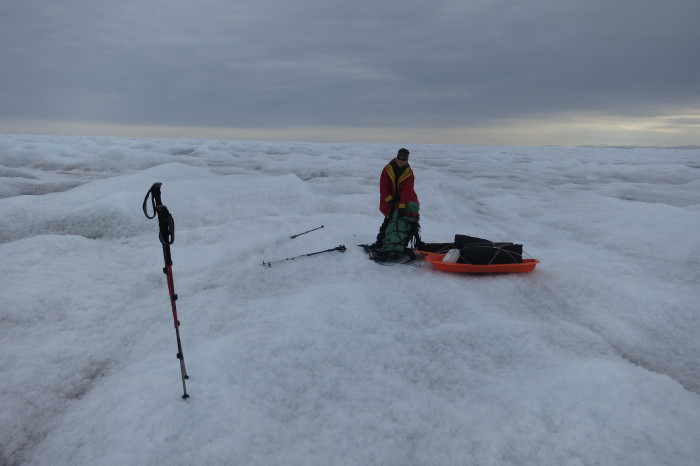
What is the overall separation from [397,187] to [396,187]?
0.02m

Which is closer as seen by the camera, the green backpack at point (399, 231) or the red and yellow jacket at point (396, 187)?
the red and yellow jacket at point (396, 187)

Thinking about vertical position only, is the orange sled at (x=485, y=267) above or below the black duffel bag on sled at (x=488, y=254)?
below

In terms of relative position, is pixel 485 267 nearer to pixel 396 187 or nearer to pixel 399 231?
pixel 399 231

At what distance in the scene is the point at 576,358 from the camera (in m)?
4.91

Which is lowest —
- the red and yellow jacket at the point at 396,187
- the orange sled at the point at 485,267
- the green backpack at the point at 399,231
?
the orange sled at the point at 485,267

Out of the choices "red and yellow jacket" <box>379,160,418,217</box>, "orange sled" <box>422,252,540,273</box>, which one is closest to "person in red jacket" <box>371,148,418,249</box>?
"red and yellow jacket" <box>379,160,418,217</box>

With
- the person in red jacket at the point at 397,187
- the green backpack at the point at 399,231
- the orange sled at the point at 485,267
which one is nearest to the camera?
the orange sled at the point at 485,267

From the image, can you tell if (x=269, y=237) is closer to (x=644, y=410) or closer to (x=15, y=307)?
(x=15, y=307)

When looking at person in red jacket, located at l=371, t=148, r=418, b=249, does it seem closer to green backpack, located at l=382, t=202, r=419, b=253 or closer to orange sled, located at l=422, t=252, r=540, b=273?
green backpack, located at l=382, t=202, r=419, b=253

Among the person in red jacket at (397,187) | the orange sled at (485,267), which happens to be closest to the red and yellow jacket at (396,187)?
the person in red jacket at (397,187)

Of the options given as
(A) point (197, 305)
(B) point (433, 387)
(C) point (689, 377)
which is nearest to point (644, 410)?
(C) point (689, 377)

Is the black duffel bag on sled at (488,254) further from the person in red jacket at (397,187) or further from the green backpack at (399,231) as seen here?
the person in red jacket at (397,187)

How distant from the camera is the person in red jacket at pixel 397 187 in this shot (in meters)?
7.71

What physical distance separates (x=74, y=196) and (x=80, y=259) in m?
6.93
